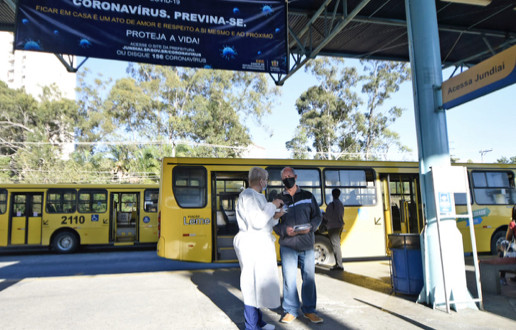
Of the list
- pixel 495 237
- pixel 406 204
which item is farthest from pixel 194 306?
pixel 495 237

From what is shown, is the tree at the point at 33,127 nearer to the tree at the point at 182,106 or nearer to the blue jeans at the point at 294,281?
the tree at the point at 182,106

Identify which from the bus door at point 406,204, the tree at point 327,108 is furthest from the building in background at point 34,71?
the bus door at point 406,204

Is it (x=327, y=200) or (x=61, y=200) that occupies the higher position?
(x=61, y=200)

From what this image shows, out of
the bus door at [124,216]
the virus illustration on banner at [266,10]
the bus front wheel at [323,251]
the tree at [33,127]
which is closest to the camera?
the virus illustration on banner at [266,10]

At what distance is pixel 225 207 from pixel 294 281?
6.77 m

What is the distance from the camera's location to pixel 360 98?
3406 centimetres

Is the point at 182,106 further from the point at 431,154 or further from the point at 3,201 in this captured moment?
the point at 431,154

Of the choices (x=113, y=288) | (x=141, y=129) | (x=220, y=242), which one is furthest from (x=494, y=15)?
(x=141, y=129)

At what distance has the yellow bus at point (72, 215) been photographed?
13539 mm

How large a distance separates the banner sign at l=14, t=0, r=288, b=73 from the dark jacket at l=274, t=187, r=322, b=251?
3734 millimetres

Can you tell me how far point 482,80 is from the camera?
15.8 feet

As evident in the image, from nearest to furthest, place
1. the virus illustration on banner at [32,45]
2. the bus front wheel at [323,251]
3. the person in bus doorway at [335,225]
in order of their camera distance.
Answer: the virus illustration on banner at [32,45] → the person in bus doorway at [335,225] → the bus front wheel at [323,251]

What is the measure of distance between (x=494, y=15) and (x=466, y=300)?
7.68 m

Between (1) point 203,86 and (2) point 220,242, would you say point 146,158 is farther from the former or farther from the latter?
(2) point 220,242
